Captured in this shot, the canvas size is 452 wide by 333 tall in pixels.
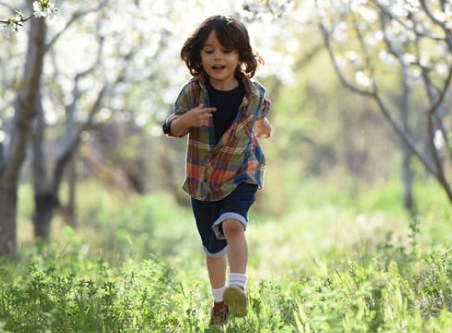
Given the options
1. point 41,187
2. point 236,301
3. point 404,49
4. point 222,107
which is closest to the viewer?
point 236,301

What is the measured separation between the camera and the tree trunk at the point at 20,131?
7.41m

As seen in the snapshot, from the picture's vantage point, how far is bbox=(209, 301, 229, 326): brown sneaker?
3496mm

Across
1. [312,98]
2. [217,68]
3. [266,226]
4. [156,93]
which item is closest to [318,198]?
[266,226]

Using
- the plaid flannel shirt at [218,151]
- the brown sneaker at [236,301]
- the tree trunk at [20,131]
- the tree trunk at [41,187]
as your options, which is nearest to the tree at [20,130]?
the tree trunk at [20,131]

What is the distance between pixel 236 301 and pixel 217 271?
1.92 ft

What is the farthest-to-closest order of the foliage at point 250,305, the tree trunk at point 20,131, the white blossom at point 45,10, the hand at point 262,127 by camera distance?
the tree trunk at point 20,131, the hand at point 262,127, the white blossom at point 45,10, the foliage at point 250,305

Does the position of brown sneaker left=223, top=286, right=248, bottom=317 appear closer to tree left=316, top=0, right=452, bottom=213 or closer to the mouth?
the mouth

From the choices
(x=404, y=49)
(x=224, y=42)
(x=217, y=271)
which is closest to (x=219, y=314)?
(x=217, y=271)

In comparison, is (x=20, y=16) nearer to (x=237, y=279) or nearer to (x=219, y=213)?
(x=219, y=213)

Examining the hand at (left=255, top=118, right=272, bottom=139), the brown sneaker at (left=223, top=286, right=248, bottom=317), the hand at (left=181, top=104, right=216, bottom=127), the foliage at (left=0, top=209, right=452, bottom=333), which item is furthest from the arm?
the brown sneaker at (left=223, top=286, right=248, bottom=317)

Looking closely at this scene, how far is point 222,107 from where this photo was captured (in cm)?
373

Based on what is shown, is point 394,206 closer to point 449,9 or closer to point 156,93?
point 156,93

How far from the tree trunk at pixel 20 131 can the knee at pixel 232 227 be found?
4138 mm

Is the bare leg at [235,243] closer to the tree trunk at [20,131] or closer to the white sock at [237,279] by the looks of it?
the white sock at [237,279]
